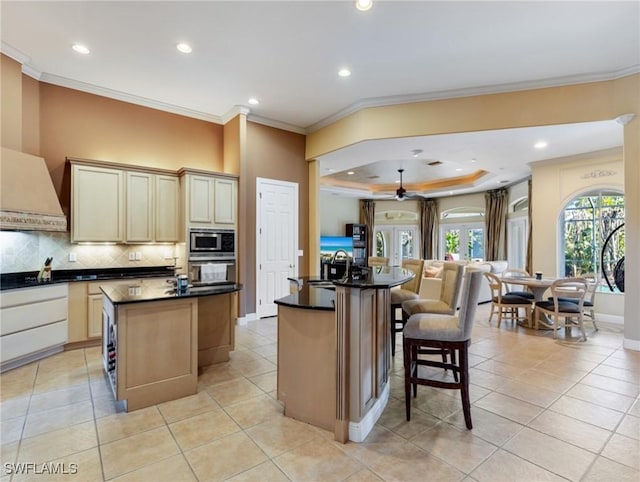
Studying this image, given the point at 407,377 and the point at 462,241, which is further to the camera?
the point at 462,241

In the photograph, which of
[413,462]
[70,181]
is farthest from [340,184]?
[413,462]

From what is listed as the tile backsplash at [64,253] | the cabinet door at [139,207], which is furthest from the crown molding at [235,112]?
the tile backsplash at [64,253]

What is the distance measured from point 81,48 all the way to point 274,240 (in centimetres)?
356

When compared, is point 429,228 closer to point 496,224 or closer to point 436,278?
point 496,224

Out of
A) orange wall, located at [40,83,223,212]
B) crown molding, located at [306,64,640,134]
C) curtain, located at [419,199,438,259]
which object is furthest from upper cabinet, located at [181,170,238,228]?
curtain, located at [419,199,438,259]

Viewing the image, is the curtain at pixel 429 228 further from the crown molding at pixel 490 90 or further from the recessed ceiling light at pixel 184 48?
the recessed ceiling light at pixel 184 48

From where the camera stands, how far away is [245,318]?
17.3ft

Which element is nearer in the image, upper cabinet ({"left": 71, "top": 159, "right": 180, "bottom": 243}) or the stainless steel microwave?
upper cabinet ({"left": 71, "top": 159, "right": 180, "bottom": 243})

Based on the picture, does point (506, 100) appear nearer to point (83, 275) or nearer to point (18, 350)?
point (83, 275)

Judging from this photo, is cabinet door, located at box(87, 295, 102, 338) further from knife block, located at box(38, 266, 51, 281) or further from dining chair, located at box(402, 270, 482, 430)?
dining chair, located at box(402, 270, 482, 430)

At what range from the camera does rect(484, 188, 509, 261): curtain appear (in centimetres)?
906

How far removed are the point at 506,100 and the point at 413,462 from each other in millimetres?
4564

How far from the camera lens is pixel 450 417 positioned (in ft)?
8.15

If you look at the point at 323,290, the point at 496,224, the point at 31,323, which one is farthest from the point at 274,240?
the point at 496,224
